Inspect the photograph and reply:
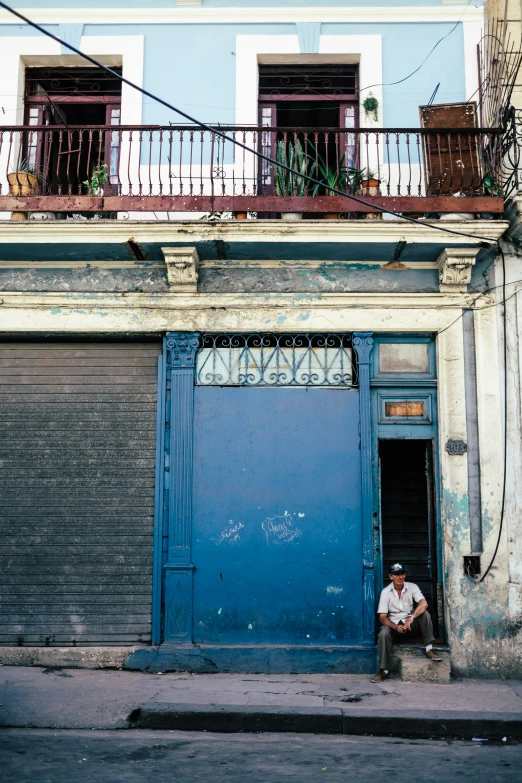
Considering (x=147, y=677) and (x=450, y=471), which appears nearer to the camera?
(x=147, y=677)

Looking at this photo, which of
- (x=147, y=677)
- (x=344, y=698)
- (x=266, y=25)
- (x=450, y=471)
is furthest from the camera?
(x=266, y=25)

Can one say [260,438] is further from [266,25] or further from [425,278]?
[266,25]

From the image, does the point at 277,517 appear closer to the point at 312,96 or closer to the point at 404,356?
the point at 404,356

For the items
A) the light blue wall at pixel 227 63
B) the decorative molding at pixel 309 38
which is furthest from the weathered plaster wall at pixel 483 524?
the decorative molding at pixel 309 38

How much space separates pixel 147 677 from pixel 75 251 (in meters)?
4.28

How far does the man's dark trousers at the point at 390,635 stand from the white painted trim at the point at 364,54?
5.28 metres

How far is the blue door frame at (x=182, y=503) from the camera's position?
26.6ft

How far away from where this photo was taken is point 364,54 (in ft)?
30.2

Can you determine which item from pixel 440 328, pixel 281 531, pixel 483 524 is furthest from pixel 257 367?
pixel 483 524

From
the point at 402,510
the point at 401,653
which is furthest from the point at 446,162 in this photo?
the point at 401,653

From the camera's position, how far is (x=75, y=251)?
847cm

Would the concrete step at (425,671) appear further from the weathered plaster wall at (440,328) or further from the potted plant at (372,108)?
the potted plant at (372,108)

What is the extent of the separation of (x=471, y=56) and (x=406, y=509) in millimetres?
5107

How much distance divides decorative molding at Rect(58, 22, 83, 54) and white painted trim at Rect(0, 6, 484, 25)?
0.06m
